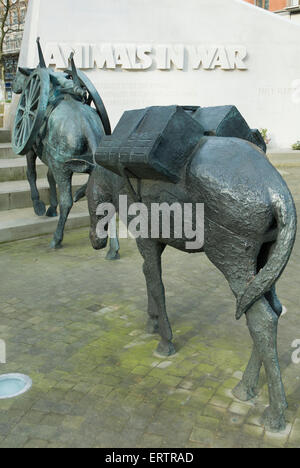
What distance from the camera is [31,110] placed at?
5871mm

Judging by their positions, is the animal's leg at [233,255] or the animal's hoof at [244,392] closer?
the animal's leg at [233,255]

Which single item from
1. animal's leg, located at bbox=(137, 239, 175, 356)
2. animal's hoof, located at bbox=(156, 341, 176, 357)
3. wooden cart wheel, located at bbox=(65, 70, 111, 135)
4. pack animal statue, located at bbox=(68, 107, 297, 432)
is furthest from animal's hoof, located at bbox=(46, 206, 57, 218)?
pack animal statue, located at bbox=(68, 107, 297, 432)

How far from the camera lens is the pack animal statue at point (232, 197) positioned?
2436mm

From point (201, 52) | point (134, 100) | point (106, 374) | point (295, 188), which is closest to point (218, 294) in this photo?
point (106, 374)

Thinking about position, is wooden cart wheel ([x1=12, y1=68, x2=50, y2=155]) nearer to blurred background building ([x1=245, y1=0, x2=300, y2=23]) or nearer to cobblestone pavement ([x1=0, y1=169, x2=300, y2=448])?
cobblestone pavement ([x1=0, y1=169, x2=300, y2=448])

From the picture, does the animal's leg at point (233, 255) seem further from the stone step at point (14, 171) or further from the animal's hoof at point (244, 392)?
the stone step at point (14, 171)

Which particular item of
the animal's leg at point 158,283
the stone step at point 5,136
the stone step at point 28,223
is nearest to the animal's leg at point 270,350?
the animal's leg at point 158,283

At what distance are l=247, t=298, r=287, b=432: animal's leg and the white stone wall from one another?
36.7 ft

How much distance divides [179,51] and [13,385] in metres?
12.6

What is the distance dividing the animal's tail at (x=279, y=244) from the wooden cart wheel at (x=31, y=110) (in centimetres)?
388

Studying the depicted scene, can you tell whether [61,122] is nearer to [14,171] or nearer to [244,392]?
[14,171]

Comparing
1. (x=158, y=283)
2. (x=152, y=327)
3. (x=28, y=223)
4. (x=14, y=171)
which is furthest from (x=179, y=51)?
(x=158, y=283)
